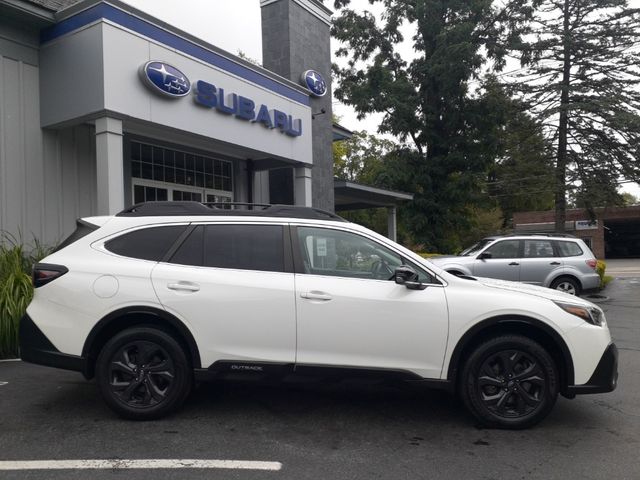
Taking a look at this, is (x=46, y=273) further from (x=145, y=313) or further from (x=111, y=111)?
(x=111, y=111)

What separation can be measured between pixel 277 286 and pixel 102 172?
5301 millimetres

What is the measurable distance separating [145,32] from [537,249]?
371 inches

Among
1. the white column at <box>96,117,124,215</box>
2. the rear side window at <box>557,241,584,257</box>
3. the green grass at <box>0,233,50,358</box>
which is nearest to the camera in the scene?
the green grass at <box>0,233,50,358</box>

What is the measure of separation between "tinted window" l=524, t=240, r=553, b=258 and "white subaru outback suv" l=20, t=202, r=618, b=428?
789cm

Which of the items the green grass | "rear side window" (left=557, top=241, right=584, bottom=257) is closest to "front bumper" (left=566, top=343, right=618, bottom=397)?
the green grass

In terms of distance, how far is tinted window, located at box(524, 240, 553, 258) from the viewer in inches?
458

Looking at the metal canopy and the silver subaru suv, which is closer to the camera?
the silver subaru suv

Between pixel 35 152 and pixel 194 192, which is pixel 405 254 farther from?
pixel 194 192

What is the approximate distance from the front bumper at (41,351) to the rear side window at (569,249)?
1069 centimetres

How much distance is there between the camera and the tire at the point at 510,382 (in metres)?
3.96

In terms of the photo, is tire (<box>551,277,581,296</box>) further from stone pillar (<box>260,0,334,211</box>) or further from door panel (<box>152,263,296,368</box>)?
door panel (<box>152,263,296,368</box>)

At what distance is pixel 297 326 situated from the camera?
13.1 ft

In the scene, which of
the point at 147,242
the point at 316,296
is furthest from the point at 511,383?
the point at 147,242

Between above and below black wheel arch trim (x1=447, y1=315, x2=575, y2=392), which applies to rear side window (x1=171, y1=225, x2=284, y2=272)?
above
